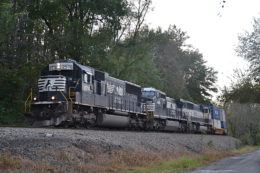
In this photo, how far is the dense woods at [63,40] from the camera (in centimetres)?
2466

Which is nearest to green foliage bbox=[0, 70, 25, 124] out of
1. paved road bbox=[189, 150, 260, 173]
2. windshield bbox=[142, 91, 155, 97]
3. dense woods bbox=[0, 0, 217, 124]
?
dense woods bbox=[0, 0, 217, 124]

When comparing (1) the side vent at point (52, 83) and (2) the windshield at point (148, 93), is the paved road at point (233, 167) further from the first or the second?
(2) the windshield at point (148, 93)

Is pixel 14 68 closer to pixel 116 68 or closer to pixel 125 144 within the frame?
pixel 116 68

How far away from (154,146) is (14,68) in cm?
1313

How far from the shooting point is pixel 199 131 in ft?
132

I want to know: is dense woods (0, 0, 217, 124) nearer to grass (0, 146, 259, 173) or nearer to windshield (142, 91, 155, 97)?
windshield (142, 91, 155, 97)

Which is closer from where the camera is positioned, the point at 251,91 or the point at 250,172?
the point at 250,172

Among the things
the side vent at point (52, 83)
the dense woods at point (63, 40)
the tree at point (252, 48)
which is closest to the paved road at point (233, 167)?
the tree at point (252, 48)

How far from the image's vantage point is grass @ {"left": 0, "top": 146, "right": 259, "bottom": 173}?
9.25 metres

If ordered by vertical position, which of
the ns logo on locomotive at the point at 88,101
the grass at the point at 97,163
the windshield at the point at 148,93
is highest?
the windshield at the point at 148,93

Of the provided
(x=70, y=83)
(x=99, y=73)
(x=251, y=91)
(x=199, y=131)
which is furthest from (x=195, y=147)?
(x=199, y=131)

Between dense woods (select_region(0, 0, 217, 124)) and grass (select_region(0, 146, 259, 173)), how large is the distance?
36.5 feet

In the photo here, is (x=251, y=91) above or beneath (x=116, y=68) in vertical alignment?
beneath

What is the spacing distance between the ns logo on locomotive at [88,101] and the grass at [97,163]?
5.10 metres
